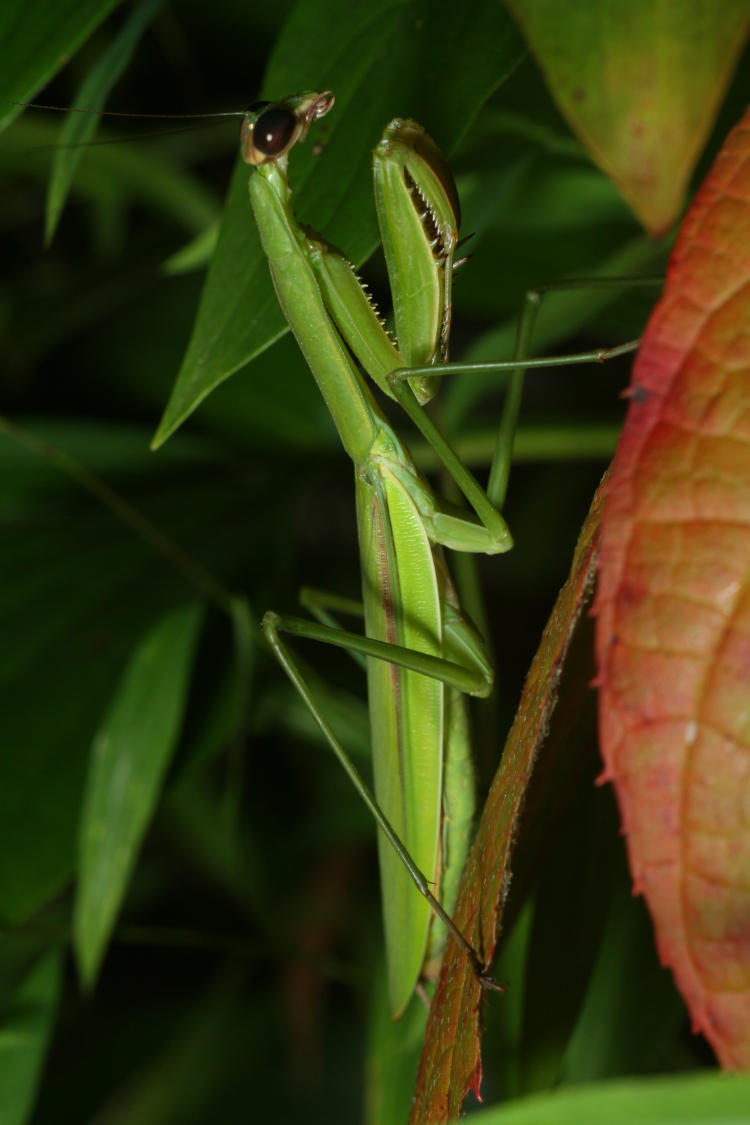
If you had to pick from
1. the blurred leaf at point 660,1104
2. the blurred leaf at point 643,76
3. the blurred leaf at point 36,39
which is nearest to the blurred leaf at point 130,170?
the blurred leaf at point 36,39

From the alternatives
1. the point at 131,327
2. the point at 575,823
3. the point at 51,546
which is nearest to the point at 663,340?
the point at 575,823

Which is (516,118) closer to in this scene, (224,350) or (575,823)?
(224,350)

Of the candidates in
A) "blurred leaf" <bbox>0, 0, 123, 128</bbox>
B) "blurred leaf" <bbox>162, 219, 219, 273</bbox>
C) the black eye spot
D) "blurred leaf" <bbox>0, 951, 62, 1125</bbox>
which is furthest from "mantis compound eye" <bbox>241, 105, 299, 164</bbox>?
"blurred leaf" <bbox>0, 951, 62, 1125</bbox>

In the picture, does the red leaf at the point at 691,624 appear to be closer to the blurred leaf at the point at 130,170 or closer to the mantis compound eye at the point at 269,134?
the mantis compound eye at the point at 269,134

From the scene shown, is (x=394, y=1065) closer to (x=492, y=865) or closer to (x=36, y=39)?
(x=492, y=865)

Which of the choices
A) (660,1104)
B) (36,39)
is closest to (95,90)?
(36,39)

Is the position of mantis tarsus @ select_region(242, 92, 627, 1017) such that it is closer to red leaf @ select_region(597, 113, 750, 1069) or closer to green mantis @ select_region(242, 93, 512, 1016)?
green mantis @ select_region(242, 93, 512, 1016)
